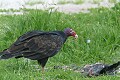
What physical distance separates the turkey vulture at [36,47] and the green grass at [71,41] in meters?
0.26

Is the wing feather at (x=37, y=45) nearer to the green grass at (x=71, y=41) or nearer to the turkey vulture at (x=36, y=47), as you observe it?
the turkey vulture at (x=36, y=47)

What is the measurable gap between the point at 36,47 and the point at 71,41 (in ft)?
5.57

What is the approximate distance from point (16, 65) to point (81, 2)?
219 inches

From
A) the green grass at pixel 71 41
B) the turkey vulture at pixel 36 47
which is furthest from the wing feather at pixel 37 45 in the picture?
the green grass at pixel 71 41

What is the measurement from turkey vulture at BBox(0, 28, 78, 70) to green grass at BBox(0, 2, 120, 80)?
0.85ft

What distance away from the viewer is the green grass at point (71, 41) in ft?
→ 26.1

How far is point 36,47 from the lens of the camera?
25.0 feet

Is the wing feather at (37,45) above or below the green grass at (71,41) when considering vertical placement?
above

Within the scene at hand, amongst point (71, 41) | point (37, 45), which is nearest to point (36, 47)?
point (37, 45)

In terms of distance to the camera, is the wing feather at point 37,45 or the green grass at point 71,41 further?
the green grass at point 71,41

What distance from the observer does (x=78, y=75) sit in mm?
7582

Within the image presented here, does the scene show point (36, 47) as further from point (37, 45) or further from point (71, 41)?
point (71, 41)

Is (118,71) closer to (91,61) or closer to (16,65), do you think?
(91,61)

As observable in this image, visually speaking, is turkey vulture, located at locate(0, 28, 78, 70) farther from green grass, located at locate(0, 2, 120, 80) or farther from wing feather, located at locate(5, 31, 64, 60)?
green grass, located at locate(0, 2, 120, 80)
